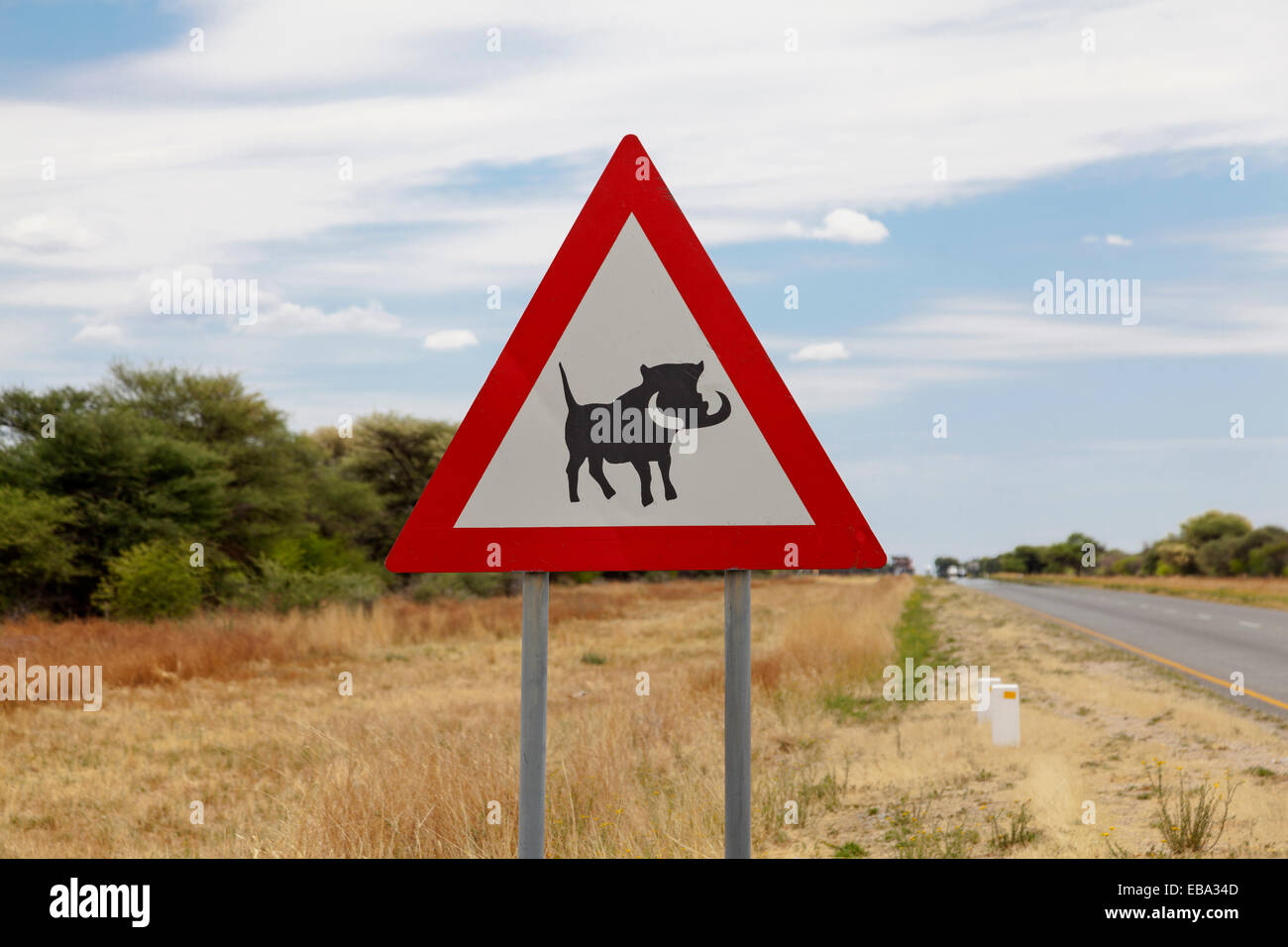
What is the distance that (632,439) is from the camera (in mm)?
2428

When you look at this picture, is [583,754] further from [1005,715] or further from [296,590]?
[296,590]

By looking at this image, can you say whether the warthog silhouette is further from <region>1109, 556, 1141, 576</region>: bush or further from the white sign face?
<region>1109, 556, 1141, 576</region>: bush

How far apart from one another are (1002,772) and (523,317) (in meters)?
6.83

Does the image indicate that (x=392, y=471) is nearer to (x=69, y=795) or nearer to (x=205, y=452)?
(x=205, y=452)

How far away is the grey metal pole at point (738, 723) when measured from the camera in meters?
2.39

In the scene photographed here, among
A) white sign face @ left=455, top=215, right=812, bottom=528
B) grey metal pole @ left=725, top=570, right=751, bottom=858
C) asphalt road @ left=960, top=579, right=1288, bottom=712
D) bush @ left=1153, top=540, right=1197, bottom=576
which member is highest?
white sign face @ left=455, top=215, right=812, bottom=528

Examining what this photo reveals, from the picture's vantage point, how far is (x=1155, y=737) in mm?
9469

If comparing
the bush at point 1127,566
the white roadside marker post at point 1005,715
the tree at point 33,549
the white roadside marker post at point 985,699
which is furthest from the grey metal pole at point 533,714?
the bush at point 1127,566

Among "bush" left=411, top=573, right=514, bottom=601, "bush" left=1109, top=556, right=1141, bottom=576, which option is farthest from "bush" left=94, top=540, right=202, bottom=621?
"bush" left=1109, top=556, right=1141, bottom=576

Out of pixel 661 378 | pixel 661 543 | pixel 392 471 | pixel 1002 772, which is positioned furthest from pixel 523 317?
pixel 392 471

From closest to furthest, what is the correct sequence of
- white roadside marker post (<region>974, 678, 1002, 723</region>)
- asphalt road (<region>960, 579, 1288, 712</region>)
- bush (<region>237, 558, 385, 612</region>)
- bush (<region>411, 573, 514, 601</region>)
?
white roadside marker post (<region>974, 678, 1002, 723</region>) → asphalt road (<region>960, 579, 1288, 712</region>) → bush (<region>237, 558, 385, 612</region>) → bush (<region>411, 573, 514, 601</region>)

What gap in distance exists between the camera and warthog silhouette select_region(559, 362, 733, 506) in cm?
244

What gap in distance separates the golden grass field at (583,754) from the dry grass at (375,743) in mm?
32
